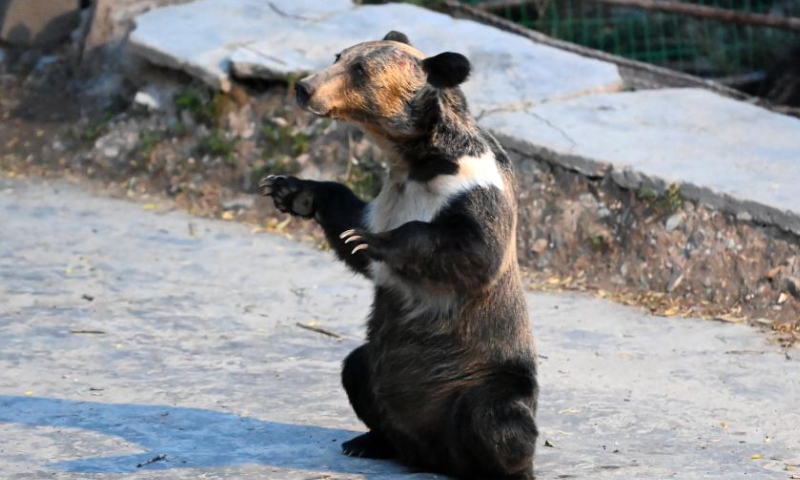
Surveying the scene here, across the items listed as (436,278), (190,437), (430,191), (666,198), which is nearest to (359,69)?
(430,191)

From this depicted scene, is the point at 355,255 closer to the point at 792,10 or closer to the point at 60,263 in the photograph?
the point at 60,263

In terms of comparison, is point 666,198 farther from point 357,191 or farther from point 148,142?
point 148,142

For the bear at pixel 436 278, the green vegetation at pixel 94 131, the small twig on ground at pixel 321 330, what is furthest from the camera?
the green vegetation at pixel 94 131

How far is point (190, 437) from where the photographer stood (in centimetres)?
477

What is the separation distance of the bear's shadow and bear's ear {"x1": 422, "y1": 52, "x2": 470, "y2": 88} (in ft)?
4.66

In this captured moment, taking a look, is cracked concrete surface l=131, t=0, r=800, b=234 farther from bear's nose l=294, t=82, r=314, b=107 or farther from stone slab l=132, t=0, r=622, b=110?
bear's nose l=294, t=82, r=314, b=107

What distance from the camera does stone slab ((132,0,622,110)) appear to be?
9039 millimetres

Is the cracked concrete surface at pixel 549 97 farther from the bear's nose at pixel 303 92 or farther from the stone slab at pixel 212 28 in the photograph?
the bear's nose at pixel 303 92

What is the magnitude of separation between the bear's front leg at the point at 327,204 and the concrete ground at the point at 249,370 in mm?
753

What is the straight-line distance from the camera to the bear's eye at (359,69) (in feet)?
14.8

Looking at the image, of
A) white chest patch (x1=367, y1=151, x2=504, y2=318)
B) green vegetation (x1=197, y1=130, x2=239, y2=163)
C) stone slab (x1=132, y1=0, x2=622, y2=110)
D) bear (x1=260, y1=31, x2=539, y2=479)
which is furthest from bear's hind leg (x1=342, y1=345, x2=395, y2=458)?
green vegetation (x1=197, y1=130, x2=239, y2=163)

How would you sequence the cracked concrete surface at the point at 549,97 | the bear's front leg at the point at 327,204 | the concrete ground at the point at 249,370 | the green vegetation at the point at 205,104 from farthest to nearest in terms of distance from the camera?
the green vegetation at the point at 205,104
the cracked concrete surface at the point at 549,97
the bear's front leg at the point at 327,204
the concrete ground at the point at 249,370

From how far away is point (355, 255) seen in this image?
15.9 ft

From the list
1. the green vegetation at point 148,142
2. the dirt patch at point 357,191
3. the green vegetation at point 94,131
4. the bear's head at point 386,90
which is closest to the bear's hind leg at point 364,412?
the bear's head at point 386,90
